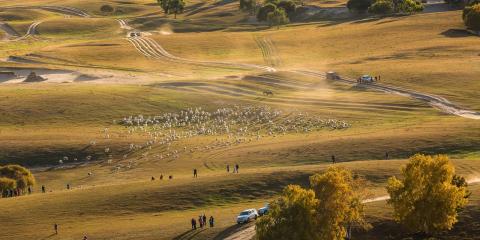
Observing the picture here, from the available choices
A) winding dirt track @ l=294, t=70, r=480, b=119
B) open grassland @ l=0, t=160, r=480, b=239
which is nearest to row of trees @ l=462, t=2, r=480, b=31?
winding dirt track @ l=294, t=70, r=480, b=119

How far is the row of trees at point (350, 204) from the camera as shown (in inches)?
2105

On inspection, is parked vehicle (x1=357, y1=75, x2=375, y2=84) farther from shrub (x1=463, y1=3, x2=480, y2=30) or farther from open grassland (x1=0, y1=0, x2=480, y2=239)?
shrub (x1=463, y1=3, x2=480, y2=30)

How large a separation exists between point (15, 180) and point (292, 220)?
136ft

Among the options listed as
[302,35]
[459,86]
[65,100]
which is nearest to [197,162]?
[65,100]

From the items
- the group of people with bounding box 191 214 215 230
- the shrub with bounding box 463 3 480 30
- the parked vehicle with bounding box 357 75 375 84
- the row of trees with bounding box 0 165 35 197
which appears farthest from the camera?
the shrub with bounding box 463 3 480 30

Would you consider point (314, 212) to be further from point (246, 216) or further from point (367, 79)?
point (367, 79)

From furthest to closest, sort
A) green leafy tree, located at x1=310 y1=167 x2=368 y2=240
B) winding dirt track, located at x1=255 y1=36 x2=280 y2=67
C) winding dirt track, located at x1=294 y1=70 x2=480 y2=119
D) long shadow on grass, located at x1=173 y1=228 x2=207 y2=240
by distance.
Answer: winding dirt track, located at x1=255 y1=36 x2=280 y2=67, winding dirt track, located at x1=294 y1=70 x2=480 y2=119, long shadow on grass, located at x1=173 y1=228 x2=207 y2=240, green leafy tree, located at x1=310 y1=167 x2=368 y2=240

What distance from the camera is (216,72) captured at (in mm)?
149375

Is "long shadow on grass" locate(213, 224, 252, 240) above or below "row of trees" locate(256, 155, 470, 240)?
below

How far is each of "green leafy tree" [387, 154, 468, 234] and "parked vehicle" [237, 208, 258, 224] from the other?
11038 mm

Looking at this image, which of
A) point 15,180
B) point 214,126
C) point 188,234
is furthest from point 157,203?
point 214,126

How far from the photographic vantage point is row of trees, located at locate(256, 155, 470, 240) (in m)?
53.5

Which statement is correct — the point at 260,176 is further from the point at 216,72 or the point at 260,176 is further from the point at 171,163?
the point at 216,72

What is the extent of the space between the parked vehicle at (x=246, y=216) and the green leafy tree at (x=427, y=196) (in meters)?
11.0
